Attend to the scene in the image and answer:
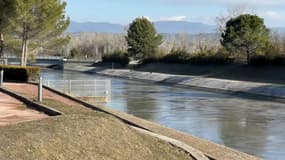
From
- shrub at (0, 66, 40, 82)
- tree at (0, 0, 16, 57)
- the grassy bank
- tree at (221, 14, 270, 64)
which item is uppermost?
tree at (0, 0, 16, 57)

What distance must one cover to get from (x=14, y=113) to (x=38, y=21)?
105ft

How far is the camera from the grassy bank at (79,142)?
392 inches

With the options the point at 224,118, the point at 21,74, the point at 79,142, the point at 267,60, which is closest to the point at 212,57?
the point at 267,60

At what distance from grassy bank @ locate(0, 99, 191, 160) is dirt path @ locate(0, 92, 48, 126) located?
16.9 feet

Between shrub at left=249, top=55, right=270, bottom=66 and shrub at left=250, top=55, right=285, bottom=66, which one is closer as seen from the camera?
shrub at left=250, top=55, right=285, bottom=66

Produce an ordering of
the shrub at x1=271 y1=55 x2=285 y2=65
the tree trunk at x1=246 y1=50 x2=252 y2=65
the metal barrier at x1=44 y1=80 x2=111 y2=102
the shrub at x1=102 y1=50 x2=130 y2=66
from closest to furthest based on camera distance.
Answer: the metal barrier at x1=44 y1=80 x2=111 y2=102 < the shrub at x1=271 y1=55 x2=285 y2=65 < the tree trunk at x1=246 y1=50 x2=252 y2=65 < the shrub at x1=102 y1=50 x2=130 y2=66

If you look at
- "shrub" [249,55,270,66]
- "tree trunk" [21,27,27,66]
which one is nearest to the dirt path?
"tree trunk" [21,27,27,66]

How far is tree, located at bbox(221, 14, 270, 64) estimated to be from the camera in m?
60.3

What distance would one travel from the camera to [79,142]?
→ 35.2ft

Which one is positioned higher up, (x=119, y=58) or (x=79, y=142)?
(x=79, y=142)

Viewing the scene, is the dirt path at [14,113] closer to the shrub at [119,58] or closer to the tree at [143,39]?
the tree at [143,39]

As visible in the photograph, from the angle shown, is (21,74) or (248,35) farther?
(248,35)

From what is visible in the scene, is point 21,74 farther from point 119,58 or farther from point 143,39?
point 119,58

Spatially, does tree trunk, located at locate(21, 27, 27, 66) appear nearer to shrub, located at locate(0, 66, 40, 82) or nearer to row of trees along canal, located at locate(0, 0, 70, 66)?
row of trees along canal, located at locate(0, 0, 70, 66)
